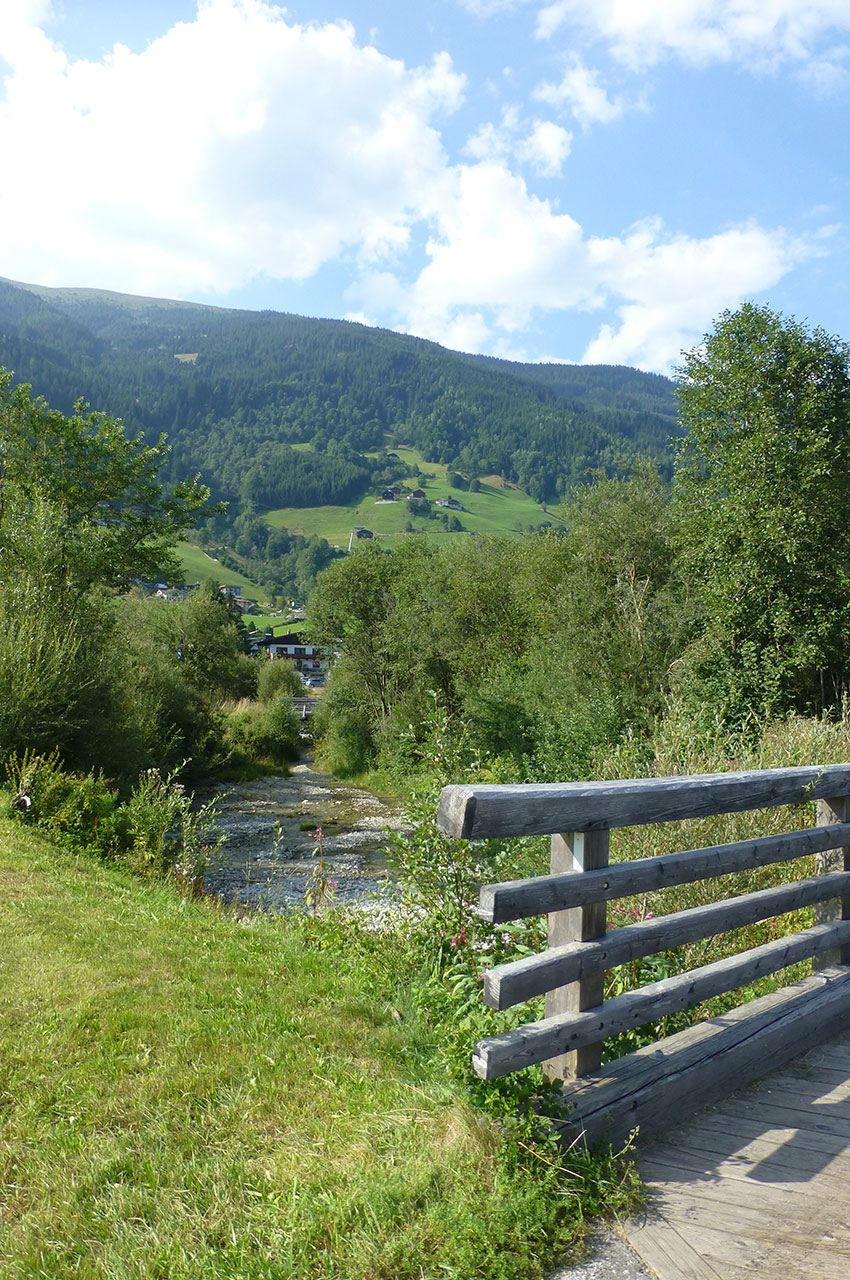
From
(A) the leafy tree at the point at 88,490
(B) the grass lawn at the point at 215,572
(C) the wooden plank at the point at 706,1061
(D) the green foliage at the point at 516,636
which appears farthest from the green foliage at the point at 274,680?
(B) the grass lawn at the point at 215,572

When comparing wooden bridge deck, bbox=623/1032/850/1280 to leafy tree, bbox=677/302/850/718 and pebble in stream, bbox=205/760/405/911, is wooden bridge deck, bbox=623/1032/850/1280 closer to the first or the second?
pebble in stream, bbox=205/760/405/911

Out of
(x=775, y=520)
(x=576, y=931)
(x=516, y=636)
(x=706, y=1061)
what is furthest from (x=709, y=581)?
(x=576, y=931)

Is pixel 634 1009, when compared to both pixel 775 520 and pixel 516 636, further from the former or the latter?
pixel 516 636

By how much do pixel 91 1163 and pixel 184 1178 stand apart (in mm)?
444

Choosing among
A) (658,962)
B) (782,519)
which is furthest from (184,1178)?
(782,519)

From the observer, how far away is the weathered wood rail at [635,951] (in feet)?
9.02

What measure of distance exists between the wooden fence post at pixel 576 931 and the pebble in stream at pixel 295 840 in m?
6.32

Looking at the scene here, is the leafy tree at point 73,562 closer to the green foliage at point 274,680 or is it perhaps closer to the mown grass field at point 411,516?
the green foliage at point 274,680

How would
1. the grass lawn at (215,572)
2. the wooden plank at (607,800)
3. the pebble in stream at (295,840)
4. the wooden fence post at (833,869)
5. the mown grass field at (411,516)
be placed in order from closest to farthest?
the wooden plank at (607,800), the wooden fence post at (833,869), the pebble in stream at (295,840), the grass lawn at (215,572), the mown grass field at (411,516)

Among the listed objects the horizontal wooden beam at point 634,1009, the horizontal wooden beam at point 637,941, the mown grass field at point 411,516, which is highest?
the mown grass field at point 411,516

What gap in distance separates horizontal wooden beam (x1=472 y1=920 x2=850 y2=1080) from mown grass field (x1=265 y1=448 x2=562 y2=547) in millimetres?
137211

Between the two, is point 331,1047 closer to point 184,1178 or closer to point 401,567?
point 184,1178

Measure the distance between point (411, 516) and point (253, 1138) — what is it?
16602 cm

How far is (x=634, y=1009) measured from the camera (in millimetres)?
3201
